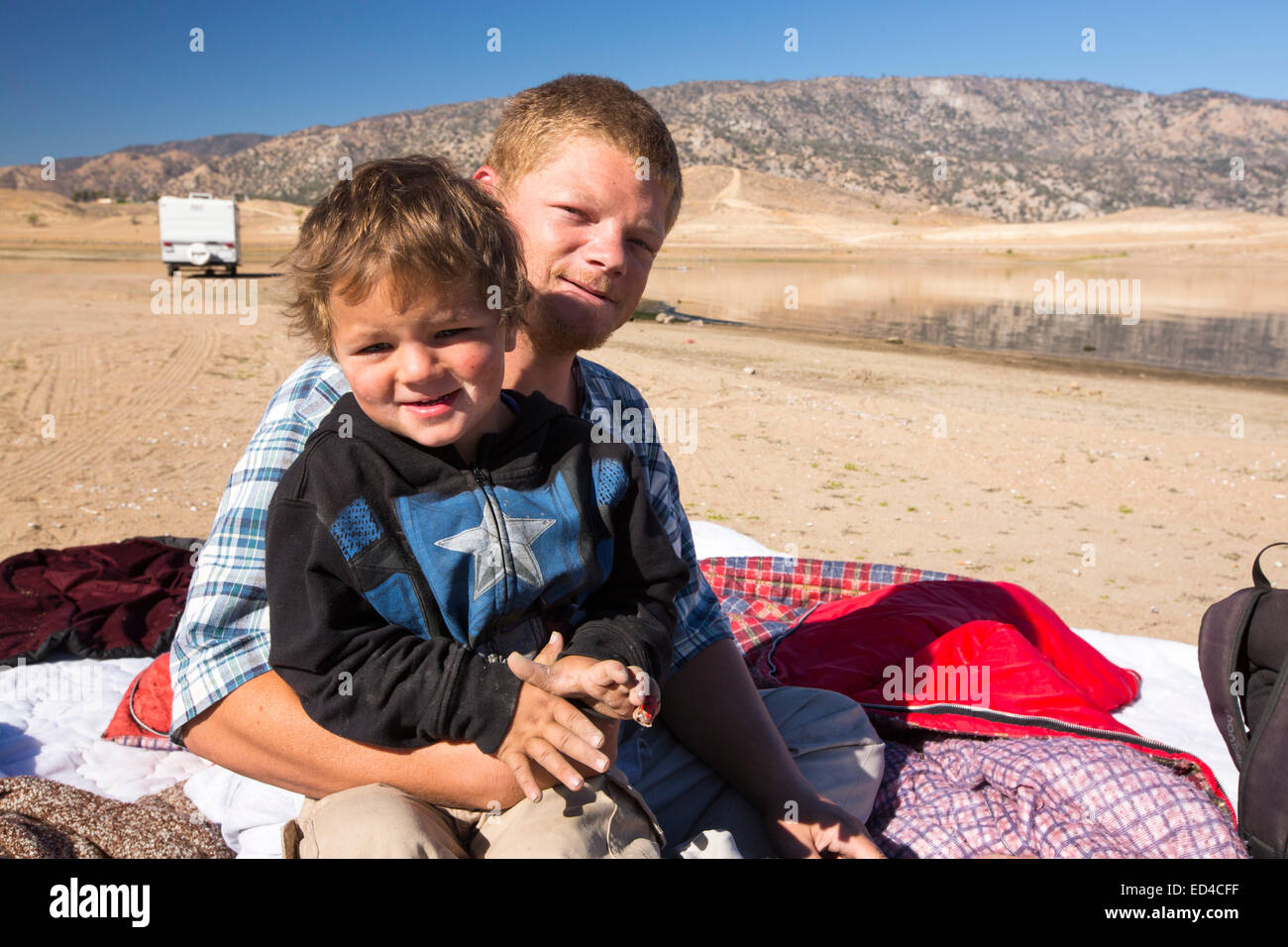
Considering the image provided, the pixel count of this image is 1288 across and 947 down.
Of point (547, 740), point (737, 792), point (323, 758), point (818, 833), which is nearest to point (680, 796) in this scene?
point (737, 792)

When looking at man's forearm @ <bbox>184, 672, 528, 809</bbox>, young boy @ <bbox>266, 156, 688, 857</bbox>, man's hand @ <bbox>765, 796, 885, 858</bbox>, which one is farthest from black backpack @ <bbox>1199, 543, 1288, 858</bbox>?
man's forearm @ <bbox>184, 672, 528, 809</bbox>

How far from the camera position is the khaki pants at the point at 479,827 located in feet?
5.58

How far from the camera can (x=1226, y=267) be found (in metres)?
44.4

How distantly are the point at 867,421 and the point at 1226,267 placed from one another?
42476 millimetres

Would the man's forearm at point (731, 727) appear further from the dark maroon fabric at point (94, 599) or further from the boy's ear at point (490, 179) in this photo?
the dark maroon fabric at point (94, 599)

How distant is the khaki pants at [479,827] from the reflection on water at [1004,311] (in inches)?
673

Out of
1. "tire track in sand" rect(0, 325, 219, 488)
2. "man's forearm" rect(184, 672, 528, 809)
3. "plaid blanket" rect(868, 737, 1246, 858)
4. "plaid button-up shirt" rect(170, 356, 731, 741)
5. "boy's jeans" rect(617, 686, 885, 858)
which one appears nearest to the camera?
"man's forearm" rect(184, 672, 528, 809)

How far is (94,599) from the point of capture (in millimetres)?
4305

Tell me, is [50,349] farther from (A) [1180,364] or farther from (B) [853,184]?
(B) [853,184]

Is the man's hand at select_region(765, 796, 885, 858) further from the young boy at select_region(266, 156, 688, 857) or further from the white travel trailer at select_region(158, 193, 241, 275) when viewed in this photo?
the white travel trailer at select_region(158, 193, 241, 275)

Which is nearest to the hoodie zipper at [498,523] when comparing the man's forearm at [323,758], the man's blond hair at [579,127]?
the man's forearm at [323,758]

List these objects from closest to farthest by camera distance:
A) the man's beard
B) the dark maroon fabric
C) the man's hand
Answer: the man's hand → the man's beard → the dark maroon fabric

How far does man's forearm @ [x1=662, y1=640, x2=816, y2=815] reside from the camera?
239cm
